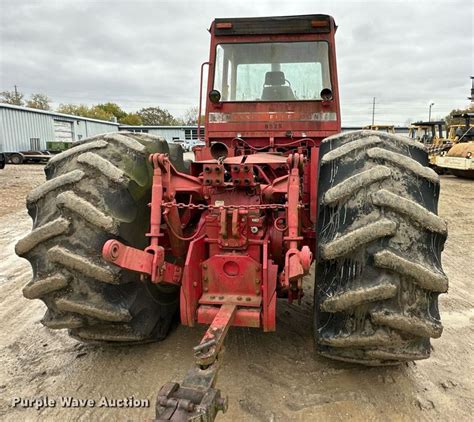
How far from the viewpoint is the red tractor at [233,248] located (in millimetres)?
2209

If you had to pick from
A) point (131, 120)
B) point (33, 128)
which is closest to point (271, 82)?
point (33, 128)

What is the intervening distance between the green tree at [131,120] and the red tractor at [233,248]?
67.6 m

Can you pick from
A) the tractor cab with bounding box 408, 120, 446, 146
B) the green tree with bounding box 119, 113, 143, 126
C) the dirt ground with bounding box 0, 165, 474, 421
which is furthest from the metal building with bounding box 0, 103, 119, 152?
the green tree with bounding box 119, 113, 143, 126

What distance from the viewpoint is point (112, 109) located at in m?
71.8

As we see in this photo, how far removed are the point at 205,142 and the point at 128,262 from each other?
2409mm

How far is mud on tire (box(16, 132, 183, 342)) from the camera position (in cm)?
248

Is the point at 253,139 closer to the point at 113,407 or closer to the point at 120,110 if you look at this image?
the point at 113,407

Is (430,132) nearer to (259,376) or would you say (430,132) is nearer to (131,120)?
(259,376)

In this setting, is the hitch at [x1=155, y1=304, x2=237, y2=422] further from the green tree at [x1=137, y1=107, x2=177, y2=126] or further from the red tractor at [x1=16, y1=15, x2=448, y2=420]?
the green tree at [x1=137, y1=107, x2=177, y2=126]

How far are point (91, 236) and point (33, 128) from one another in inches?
1185

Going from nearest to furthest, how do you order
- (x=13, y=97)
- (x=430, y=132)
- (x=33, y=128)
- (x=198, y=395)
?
(x=198, y=395)
(x=430, y=132)
(x=33, y=128)
(x=13, y=97)

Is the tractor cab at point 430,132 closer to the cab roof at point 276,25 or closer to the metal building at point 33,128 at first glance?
the cab roof at point 276,25

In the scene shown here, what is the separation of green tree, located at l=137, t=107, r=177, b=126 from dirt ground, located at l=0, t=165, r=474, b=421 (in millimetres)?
72365

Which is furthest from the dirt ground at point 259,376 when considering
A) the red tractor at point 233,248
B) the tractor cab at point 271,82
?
the tractor cab at point 271,82
